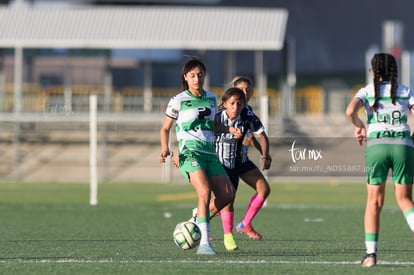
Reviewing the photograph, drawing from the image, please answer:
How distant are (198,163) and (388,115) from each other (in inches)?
96.7

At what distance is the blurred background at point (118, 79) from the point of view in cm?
3862

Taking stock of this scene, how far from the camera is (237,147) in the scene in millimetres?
15195

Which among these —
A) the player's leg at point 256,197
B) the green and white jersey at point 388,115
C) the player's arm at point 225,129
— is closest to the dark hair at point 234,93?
the player's arm at point 225,129

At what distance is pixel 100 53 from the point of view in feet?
145

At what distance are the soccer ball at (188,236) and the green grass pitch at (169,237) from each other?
0.11 metres

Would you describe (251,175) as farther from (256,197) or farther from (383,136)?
(383,136)

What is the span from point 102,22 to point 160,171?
689 centimetres

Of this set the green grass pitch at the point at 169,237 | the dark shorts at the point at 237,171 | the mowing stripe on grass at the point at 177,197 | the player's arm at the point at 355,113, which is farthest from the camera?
the mowing stripe on grass at the point at 177,197

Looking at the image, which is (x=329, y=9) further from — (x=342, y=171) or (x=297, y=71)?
(x=342, y=171)

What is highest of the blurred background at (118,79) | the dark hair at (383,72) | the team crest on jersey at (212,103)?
the dark hair at (383,72)

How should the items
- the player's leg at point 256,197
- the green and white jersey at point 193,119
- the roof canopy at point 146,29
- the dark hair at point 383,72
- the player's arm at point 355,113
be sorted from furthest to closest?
the roof canopy at point 146,29 < the player's leg at point 256,197 < the green and white jersey at point 193,119 < the dark hair at point 383,72 < the player's arm at point 355,113

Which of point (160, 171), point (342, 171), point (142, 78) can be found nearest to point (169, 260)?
point (342, 171)

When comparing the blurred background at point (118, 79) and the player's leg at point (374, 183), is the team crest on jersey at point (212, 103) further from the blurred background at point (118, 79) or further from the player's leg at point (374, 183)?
the blurred background at point (118, 79)

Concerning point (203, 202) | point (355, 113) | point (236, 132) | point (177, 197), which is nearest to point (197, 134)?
point (236, 132)
